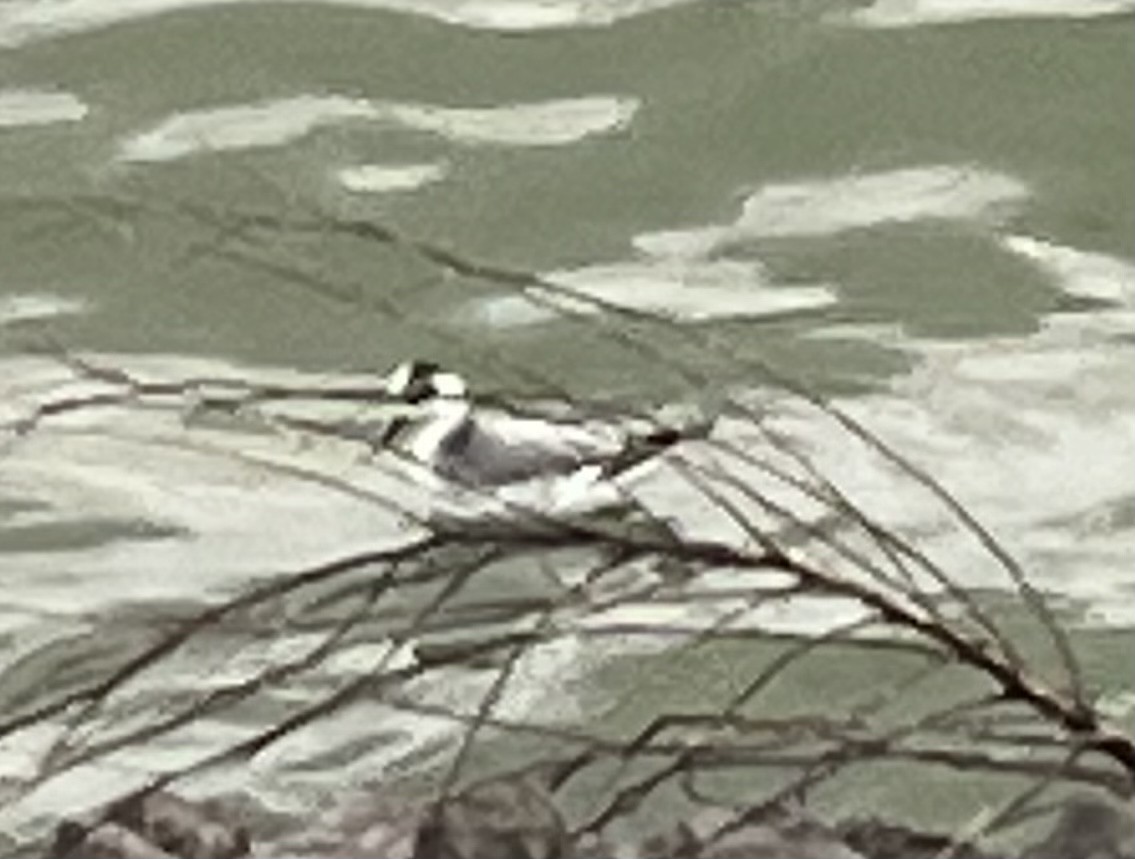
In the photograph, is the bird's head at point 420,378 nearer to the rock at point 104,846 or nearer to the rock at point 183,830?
the rock at point 183,830

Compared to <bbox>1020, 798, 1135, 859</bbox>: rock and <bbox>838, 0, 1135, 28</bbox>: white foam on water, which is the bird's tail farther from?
<bbox>838, 0, 1135, 28</bbox>: white foam on water

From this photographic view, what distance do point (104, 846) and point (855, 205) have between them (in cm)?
244

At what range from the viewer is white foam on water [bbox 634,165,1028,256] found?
483 cm

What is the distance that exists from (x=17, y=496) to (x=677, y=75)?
4.35 ft

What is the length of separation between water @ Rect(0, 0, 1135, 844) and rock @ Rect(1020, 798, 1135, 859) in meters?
1.10

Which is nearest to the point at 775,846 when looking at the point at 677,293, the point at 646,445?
the point at 646,445

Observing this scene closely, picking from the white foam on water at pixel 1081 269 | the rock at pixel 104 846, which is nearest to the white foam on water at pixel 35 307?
the white foam on water at pixel 1081 269

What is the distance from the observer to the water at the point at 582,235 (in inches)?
163

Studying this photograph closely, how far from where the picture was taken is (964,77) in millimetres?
5160

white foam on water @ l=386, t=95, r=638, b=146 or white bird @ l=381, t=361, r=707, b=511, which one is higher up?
white foam on water @ l=386, t=95, r=638, b=146

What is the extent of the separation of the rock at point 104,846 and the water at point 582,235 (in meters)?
1.14

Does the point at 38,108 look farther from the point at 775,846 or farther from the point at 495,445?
the point at 775,846

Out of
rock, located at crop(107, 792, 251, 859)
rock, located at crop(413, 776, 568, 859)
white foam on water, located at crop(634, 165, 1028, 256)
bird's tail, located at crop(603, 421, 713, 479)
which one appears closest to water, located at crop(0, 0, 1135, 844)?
white foam on water, located at crop(634, 165, 1028, 256)

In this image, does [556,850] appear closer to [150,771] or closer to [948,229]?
[150,771]
